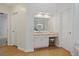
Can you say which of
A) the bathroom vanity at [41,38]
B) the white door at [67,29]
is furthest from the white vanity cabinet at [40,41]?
the white door at [67,29]

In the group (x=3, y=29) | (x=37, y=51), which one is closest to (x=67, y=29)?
(x=37, y=51)

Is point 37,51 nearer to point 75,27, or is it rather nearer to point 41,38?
point 41,38

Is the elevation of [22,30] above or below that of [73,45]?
above

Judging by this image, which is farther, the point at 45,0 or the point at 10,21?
the point at 10,21

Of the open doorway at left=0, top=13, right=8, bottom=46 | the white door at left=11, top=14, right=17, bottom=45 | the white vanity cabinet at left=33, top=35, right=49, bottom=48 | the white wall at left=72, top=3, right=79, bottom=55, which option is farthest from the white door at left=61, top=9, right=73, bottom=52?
the open doorway at left=0, top=13, right=8, bottom=46

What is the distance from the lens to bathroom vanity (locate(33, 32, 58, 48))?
1.99m

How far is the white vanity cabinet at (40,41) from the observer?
201cm

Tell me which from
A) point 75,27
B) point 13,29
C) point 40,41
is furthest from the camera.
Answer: point 40,41

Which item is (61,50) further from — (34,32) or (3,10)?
(3,10)

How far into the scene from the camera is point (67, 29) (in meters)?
2.00

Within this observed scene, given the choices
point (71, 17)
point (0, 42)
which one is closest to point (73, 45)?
point (71, 17)

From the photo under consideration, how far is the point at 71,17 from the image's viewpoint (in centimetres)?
194

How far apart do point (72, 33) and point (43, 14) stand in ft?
1.84

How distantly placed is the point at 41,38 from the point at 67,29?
470mm
